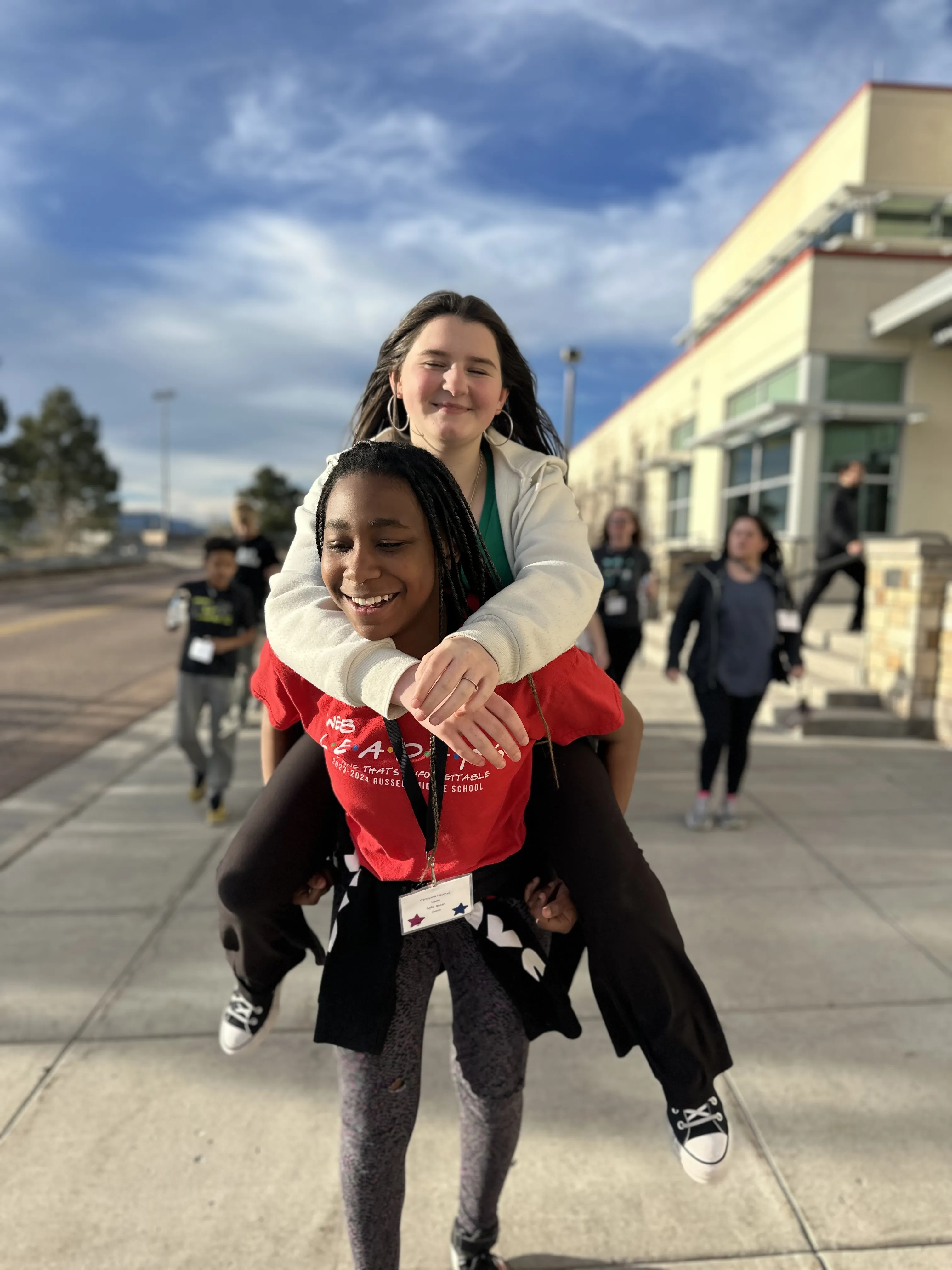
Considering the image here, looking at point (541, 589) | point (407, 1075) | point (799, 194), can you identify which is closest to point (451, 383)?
point (541, 589)

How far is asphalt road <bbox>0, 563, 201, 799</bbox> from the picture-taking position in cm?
680

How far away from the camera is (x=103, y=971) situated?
303 centimetres

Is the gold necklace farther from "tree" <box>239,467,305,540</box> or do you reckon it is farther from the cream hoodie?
"tree" <box>239,467,305,540</box>

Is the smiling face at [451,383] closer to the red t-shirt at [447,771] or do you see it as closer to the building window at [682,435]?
the red t-shirt at [447,771]

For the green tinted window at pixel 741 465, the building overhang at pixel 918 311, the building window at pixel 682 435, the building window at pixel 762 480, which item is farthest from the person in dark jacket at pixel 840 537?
the building window at pixel 682 435

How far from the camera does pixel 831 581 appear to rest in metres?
8.45

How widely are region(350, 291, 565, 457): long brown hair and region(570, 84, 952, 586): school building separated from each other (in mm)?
9352

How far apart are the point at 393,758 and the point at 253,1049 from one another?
0.79m

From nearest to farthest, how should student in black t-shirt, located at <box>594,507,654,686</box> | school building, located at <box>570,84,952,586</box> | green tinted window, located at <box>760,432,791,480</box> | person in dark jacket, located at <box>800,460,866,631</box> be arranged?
student in black t-shirt, located at <box>594,507,654,686</box> → person in dark jacket, located at <box>800,460,866,631</box> → school building, located at <box>570,84,952,586</box> → green tinted window, located at <box>760,432,791,480</box>

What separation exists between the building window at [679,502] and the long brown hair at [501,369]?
2119 cm

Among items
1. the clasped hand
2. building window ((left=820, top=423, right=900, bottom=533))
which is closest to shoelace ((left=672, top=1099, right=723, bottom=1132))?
the clasped hand

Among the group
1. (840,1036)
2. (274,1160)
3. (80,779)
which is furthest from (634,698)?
(274,1160)

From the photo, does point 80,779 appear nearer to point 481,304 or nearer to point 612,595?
point 612,595

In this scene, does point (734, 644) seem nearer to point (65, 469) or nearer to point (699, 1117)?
point (699, 1117)
